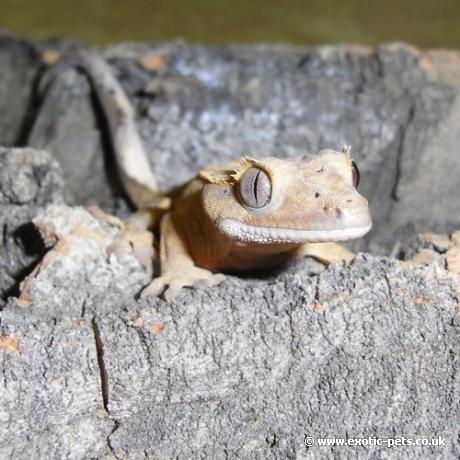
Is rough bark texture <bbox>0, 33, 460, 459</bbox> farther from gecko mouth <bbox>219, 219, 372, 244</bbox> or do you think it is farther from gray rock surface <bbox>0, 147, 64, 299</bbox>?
gray rock surface <bbox>0, 147, 64, 299</bbox>

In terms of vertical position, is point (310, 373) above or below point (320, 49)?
below

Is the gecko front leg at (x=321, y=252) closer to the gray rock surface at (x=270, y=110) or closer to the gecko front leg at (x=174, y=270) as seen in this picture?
the gecko front leg at (x=174, y=270)

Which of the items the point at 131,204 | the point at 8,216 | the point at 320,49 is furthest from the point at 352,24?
the point at 8,216

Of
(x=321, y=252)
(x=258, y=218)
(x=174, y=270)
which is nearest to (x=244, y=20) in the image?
(x=321, y=252)

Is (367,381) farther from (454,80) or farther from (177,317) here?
(454,80)

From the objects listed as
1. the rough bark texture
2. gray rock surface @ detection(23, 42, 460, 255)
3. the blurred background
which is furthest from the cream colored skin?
the blurred background

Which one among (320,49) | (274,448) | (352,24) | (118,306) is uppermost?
(352,24)
